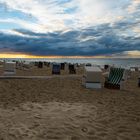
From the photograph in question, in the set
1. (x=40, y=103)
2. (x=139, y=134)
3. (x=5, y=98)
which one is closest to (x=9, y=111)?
(x=40, y=103)

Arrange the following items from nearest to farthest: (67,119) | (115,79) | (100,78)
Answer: (67,119), (100,78), (115,79)

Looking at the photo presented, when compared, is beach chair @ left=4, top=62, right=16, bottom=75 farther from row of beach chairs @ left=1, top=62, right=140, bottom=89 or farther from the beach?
the beach

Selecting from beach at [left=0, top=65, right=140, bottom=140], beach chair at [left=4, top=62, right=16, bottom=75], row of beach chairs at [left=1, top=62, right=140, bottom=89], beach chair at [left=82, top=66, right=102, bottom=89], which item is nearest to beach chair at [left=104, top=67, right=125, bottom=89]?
row of beach chairs at [left=1, top=62, right=140, bottom=89]

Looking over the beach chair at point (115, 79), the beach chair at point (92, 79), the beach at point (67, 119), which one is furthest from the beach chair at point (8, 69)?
the beach at point (67, 119)

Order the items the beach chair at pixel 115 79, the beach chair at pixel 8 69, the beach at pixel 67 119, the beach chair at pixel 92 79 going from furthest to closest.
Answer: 1. the beach chair at pixel 8 69
2. the beach chair at pixel 115 79
3. the beach chair at pixel 92 79
4. the beach at pixel 67 119

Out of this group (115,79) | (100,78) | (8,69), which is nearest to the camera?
(100,78)

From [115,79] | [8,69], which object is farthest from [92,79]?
[8,69]

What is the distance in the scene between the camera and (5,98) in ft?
33.0

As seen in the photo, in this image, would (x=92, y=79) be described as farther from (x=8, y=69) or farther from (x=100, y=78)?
(x=8, y=69)

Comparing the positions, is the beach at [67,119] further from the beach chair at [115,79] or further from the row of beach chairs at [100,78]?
the beach chair at [115,79]

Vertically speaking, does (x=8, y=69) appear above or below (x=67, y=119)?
above

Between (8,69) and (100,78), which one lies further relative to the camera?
(8,69)

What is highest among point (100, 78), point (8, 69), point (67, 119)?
point (100, 78)

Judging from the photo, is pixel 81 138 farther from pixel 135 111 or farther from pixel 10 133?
pixel 135 111
